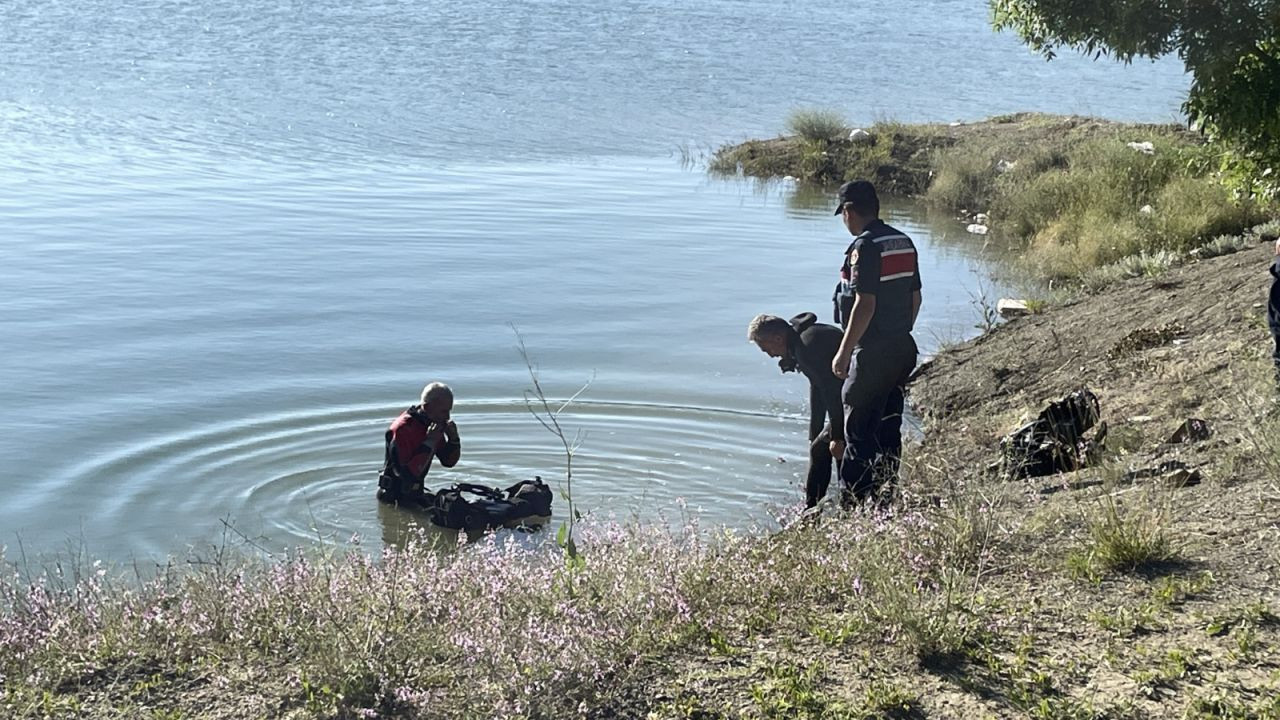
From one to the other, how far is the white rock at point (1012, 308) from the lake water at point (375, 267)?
655 mm

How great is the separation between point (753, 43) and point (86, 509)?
161 ft

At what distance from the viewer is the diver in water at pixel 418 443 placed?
33.8 feet

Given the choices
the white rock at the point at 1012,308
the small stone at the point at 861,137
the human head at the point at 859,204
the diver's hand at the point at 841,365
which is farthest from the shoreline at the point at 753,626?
the small stone at the point at 861,137

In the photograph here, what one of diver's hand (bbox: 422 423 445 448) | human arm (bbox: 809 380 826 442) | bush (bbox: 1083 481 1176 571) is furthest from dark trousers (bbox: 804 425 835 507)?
bush (bbox: 1083 481 1176 571)

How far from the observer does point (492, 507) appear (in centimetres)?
1009

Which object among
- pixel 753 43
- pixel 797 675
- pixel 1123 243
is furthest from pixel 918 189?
pixel 753 43

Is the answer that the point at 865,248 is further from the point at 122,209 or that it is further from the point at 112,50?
the point at 112,50

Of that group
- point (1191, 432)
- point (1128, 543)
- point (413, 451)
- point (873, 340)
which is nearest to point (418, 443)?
point (413, 451)

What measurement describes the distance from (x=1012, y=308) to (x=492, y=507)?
27.4ft

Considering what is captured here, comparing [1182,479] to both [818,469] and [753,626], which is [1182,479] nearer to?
[818,469]

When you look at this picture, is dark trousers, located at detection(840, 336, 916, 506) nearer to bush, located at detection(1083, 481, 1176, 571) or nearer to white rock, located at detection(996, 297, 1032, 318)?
bush, located at detection(1083, 481, 1176, 571)

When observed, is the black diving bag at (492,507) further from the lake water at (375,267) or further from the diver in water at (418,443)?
the lake water at (375,267)

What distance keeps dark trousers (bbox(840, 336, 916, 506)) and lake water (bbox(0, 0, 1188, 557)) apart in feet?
3.88

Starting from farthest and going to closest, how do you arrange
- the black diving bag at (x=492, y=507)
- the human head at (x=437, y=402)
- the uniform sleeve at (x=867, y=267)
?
the human head at (x=437, y=402) < the black diving bag at (x=492, y=507) < the uniform sleeve at (x=867, y=267)
